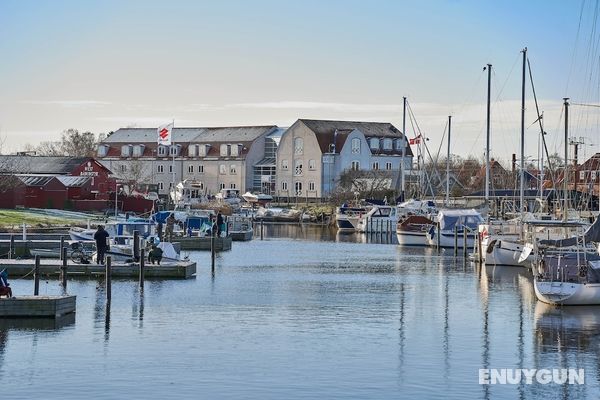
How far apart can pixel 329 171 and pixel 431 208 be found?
48.9m

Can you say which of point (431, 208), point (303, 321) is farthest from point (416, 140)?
point (303, 321)

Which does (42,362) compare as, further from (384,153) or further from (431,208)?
(384,153)

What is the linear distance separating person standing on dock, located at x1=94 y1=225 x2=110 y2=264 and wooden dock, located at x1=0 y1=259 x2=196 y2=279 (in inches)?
30.1

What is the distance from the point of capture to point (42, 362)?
1337 inches

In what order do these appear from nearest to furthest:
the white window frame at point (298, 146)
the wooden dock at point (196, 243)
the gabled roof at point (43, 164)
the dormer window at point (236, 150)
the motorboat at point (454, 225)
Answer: the wooden dock at point (196, 243) → the motorboat at point (454, 225) → the gabled roof at point (43, 164) → the white window frame at point (298, 146) → the dormer window at point (236, 150)

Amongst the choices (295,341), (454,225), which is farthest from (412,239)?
(295,341)

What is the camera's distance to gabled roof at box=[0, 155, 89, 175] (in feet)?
419

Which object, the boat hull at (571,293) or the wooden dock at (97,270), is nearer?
the boat hull at (571,293)

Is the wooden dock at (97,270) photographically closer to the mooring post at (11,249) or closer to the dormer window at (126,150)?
the mooring post at (11,249)

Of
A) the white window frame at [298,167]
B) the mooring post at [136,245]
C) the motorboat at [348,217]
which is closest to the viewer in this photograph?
the mooring post at [136,245]

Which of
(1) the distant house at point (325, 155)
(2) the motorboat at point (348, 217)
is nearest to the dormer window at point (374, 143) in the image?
(1) the distant house at point (325, 155)

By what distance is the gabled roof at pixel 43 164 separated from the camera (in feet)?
419

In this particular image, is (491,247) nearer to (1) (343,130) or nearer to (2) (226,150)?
(1) (343,130)

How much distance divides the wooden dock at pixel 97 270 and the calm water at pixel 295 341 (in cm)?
107
